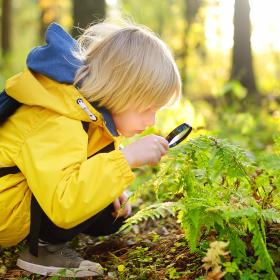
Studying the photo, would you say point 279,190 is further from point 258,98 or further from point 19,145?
point 258,98

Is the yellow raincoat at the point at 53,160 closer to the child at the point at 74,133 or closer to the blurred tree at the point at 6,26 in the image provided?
the child at the point at 74,133

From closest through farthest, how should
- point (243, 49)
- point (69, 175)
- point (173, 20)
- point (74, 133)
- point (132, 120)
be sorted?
point (69, 175)
point (74, 133)
point (132, 120)
point (243, 49)
point (173, 20)

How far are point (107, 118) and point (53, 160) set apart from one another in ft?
1.42

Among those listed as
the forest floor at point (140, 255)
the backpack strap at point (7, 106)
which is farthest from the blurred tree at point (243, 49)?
the backpack strap at point (7, 106)

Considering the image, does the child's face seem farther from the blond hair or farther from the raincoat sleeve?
the raincoat sleeve

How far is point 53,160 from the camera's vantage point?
246 cm

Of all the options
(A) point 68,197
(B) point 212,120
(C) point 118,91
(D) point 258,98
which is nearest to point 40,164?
(A) point 68,197

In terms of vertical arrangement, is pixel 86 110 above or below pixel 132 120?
above

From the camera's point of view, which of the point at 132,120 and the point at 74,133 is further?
the point at 132,120

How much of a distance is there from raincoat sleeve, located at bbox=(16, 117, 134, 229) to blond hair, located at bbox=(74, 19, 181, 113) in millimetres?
312

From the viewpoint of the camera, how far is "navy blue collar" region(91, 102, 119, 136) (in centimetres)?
274

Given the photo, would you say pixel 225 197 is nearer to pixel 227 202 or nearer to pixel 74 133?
pixel 227 202

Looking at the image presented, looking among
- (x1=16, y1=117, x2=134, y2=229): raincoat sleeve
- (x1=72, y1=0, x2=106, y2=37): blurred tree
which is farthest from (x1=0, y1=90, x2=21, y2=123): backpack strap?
(x1=72, y1=0, x2=106, y2=37): blurred tree

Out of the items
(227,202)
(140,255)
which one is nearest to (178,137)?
(227,202)
